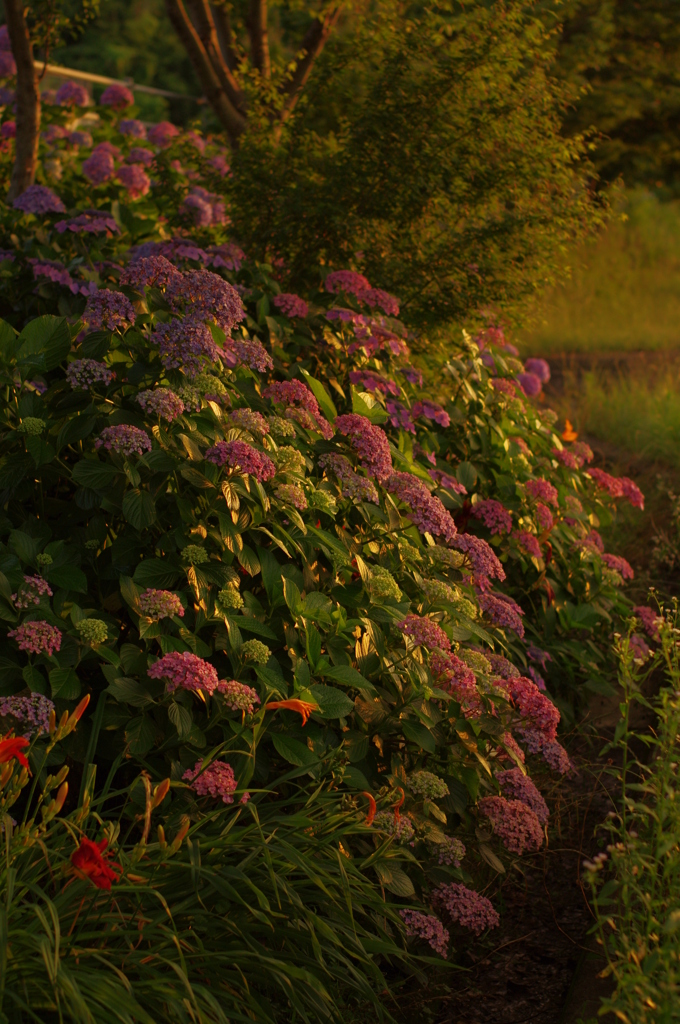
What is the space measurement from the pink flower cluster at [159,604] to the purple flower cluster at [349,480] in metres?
0.65

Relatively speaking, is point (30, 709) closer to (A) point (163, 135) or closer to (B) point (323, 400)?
(B) point (323, 400)

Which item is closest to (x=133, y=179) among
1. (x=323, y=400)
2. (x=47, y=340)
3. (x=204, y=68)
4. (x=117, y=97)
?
(x=117, y=97)

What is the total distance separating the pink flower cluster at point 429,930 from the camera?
7.04ft

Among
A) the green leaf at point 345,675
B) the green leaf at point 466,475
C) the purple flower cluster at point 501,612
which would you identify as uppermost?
the green leaf at point 345,675

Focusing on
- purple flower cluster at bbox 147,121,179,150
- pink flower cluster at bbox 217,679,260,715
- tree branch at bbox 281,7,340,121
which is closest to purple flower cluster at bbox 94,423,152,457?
pink flower cluster at bbox 217,679,260,715

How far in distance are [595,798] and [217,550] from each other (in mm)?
1667

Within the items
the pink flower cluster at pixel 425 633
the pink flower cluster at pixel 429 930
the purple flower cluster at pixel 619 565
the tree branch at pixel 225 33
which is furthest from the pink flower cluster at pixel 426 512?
the tree branch at pixel 225 33

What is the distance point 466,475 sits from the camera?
369cm

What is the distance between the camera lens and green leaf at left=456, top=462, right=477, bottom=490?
12.1 ft

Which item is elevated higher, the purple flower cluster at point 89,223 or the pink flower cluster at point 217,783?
the purple flower cluster at point 89,223

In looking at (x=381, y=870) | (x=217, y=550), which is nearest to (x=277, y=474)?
(x=217, y=550)

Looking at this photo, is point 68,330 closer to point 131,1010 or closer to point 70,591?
point 70,591

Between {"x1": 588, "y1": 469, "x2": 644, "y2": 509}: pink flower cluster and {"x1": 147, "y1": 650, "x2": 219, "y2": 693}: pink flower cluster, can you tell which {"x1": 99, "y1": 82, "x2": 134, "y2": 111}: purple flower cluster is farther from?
{"x1": 147, "y1": 650, "x2": 219, "y2": 693}: pink flower cluster

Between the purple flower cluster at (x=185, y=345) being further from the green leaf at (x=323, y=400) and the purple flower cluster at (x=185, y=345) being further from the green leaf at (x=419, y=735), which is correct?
the green leaf at (x=419, y=735)
